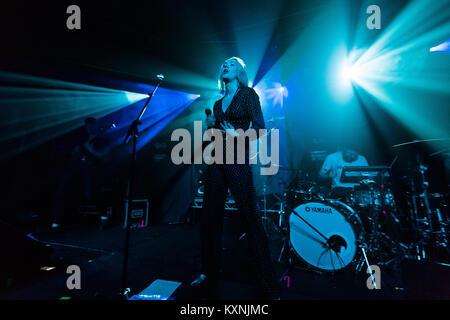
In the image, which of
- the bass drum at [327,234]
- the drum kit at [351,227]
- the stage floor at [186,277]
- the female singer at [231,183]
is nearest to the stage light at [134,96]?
the stage floor at [186,277]

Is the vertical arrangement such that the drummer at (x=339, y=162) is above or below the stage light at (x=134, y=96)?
below

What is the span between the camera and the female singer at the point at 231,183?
163 centimetres

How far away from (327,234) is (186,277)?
6.39 feet

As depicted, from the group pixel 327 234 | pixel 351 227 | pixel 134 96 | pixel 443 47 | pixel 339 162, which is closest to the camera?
pixel 351 227

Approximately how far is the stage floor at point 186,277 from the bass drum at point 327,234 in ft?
0.62

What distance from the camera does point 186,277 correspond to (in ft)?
7.03

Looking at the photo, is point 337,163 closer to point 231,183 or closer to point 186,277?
point 231,183

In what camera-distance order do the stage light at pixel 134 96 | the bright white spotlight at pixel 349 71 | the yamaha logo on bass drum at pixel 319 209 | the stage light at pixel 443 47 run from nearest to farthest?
the yamaha logo on bass drum at pixel 319 209
the stage light at pixel 443 47
the bright white spotlight at pixel 349 71
the stage light at pixel 134 96

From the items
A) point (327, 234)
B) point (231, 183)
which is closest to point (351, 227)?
point (327, 234)

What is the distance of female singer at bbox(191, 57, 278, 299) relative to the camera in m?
1.63

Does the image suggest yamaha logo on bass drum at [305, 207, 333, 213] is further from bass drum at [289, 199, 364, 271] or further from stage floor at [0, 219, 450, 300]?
stage floor at [0, 219, 450, 300]

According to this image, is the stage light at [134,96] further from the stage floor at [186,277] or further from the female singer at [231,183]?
the female singer at [231,183]

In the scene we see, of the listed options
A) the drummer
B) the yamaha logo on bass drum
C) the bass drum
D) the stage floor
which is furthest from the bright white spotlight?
the stage floor

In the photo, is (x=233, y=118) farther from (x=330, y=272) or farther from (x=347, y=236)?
(x=330, y=272)
